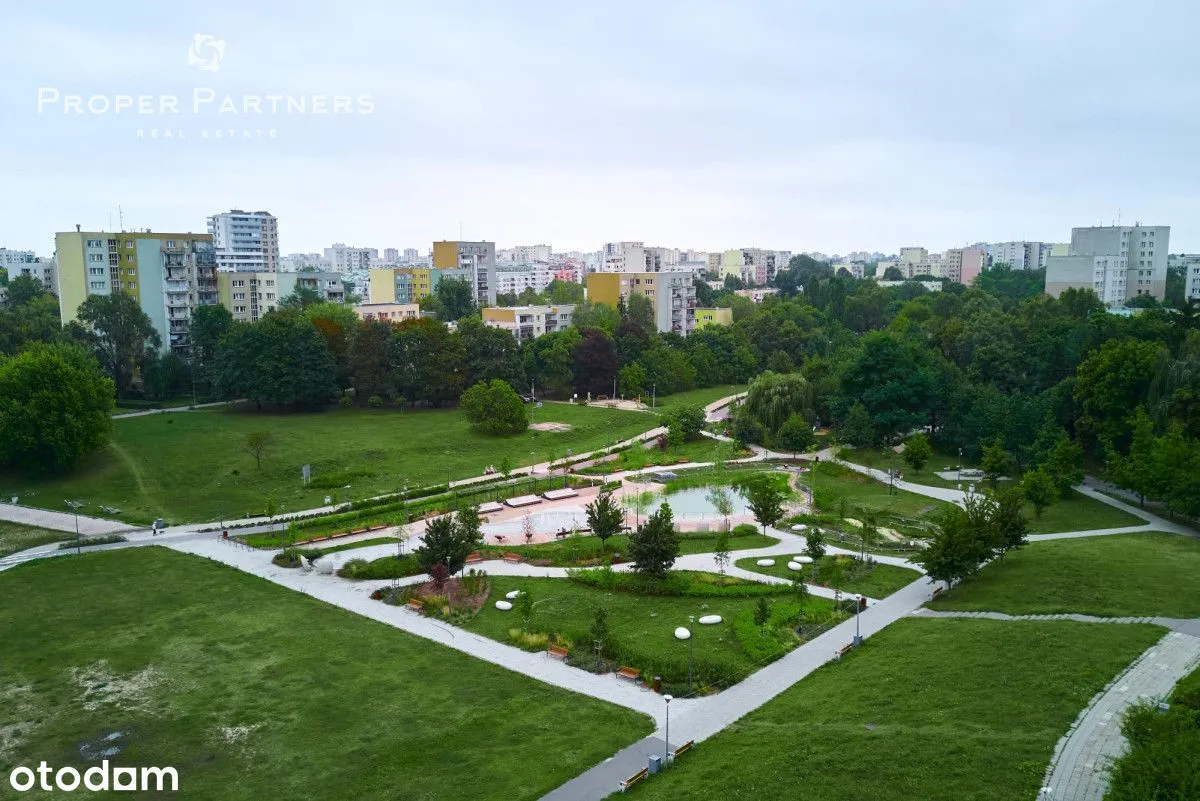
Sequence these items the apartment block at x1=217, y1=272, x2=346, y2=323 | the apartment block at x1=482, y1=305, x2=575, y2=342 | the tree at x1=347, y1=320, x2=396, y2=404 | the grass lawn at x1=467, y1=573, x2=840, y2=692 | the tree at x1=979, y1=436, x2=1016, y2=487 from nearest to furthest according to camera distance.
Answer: the grass lawn at x1=467, y1=573, x2=840, y2=692 → the tree at x1=979, y1=436, x2=1016, y2=487 → the tree at x1=347, y1=320, x2=396, y2=404 → the apartment block at x1=217, y1=272, x2=346, y2=323 → the apartment block at x1=482, y1=305, x2=575, y2=342

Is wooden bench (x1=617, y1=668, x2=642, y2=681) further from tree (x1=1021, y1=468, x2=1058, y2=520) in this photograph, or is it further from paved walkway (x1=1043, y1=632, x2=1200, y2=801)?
tree (x1=1021, y1=468, x2=1058, y2=520)

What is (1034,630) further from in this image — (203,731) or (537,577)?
(203,731)

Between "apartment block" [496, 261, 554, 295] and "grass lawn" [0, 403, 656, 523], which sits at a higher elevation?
"apartment block" [496, 261, 554, 295]

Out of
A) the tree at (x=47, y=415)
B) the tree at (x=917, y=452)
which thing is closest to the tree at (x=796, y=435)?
the tree at (x=917, y=452)

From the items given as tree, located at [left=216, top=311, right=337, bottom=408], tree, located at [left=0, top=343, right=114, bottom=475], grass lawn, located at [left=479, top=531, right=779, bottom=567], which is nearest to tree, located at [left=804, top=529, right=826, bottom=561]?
grass lawn, located at [left=479, top=531, right=779, bottom=567]

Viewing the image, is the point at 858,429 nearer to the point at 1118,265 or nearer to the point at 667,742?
the point at 667,742

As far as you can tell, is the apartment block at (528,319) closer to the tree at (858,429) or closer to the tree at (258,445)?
the tree at (258,445)

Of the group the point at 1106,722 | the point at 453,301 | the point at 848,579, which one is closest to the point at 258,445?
the point at 848,579
